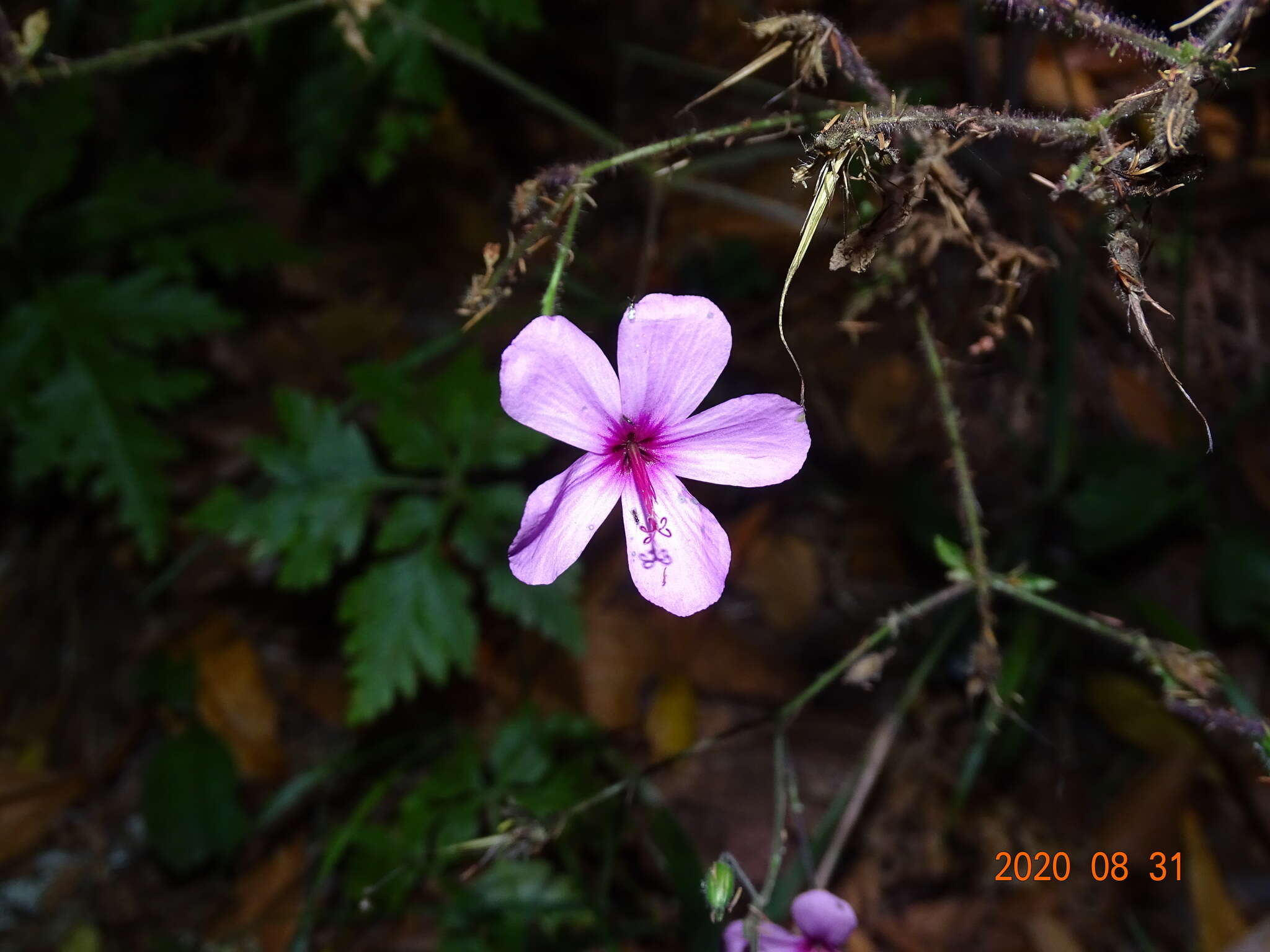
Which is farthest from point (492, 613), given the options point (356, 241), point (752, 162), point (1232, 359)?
point (1232, 359)

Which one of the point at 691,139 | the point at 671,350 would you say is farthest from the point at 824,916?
the point at 691,139

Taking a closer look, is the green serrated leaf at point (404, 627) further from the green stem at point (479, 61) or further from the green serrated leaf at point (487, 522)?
the green stem at point (479, 61)

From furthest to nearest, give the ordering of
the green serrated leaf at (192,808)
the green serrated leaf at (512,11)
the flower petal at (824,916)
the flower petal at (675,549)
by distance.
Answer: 1. the green serrated leaf at (192,808)
2. the green serrated leaf at (512,11)
3. the flower petal at (824,916)
4. the flower petal at (675,549)

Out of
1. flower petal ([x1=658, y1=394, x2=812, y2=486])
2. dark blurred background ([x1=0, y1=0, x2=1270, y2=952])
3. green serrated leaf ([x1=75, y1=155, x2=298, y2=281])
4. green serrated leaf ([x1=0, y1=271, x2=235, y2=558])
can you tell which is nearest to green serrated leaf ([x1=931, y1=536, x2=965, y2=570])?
flower petal ([x1=658, y1=394, x2=812, y2=486])

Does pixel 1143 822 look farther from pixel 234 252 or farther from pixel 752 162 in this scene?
pixel 234 252

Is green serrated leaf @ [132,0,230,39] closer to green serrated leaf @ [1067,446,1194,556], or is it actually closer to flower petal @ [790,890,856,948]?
flower petal @ [790,890,856,948]

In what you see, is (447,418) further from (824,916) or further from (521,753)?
(824,916)
